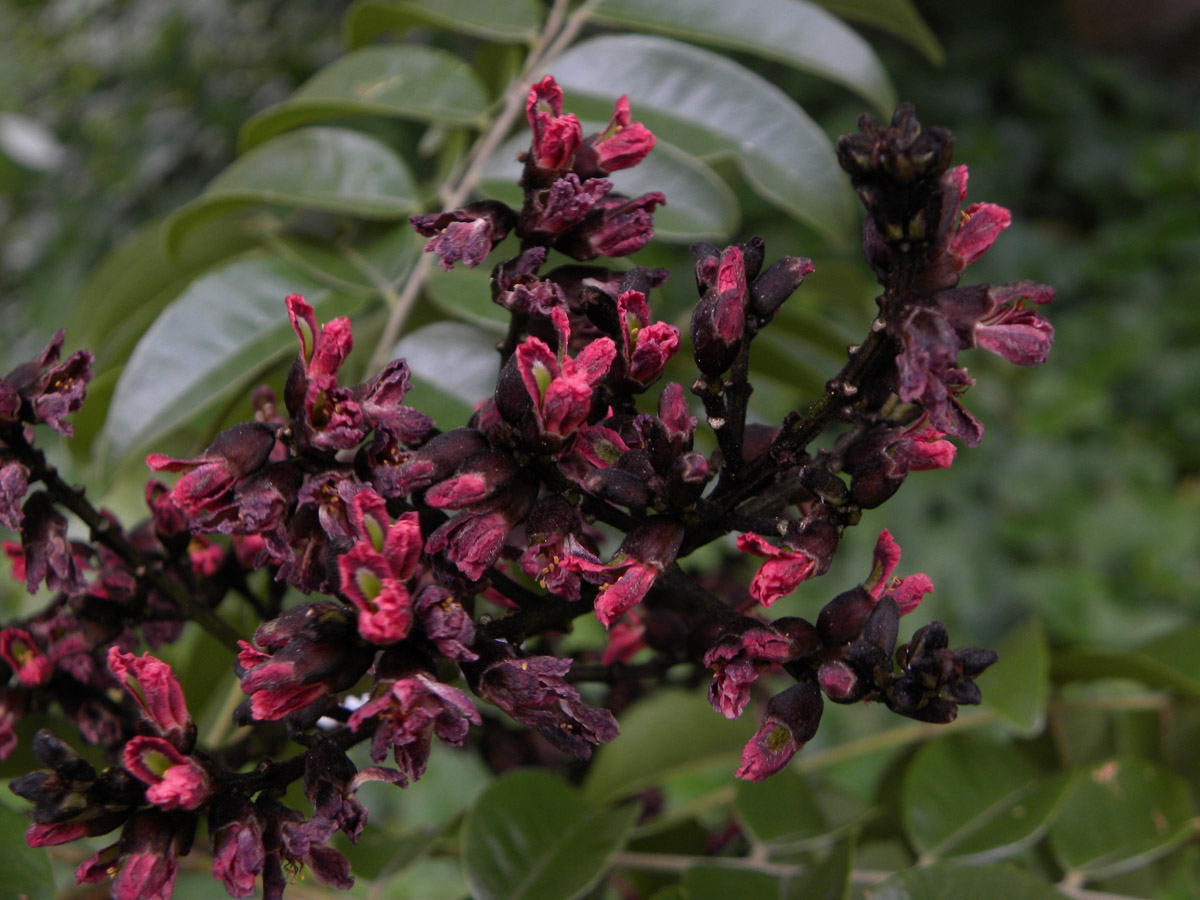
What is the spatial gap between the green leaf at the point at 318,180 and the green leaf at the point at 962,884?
784mm

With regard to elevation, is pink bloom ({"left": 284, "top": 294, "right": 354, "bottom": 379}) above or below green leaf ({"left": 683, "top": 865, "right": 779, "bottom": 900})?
above

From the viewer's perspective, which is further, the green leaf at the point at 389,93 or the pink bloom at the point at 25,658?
the green leaf at the point at 389,93

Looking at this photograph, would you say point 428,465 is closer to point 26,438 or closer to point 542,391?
point 542,391

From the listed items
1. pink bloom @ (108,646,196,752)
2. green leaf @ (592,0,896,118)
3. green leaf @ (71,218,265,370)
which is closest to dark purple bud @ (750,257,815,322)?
pink bloom @ (108,646,196,752)

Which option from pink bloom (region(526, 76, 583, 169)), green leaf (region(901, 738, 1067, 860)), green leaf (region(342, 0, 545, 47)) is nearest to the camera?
pink bloom (region(526, 76, 583, 169))

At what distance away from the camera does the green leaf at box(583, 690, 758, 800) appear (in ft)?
3.47

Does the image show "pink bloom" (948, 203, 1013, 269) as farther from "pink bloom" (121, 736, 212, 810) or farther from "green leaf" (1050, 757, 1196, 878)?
"green leaf" (1050, 757, 1196, 878)

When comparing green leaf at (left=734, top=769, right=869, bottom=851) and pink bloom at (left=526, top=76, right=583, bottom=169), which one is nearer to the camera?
pink bloom at (left=526, top=76, right=583, bottom=169)

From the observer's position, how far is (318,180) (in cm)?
106

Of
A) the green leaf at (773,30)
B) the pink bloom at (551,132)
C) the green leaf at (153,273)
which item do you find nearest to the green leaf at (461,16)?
the green leaf at (773,30)

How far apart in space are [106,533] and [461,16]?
29.1 inches

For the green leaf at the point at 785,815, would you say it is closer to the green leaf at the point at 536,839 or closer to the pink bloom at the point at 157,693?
the green leaf at the point at 536,839

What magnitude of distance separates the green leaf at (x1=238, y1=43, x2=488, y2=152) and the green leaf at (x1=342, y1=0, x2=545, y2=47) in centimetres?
5

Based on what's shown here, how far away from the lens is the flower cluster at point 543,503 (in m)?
0.50
